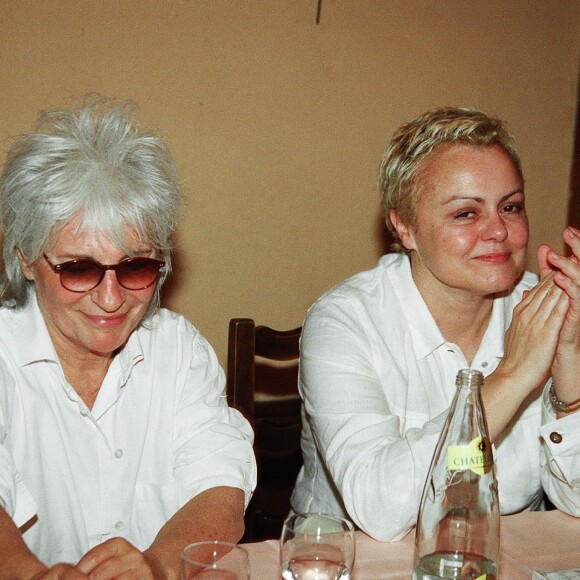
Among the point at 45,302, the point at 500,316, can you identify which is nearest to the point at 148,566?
the point at 45,302

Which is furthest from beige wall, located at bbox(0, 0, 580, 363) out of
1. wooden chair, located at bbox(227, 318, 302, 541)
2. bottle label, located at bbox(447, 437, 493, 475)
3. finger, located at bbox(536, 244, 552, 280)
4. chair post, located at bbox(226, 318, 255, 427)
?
bottle label, located at bbox(447, 437, 493, 475)

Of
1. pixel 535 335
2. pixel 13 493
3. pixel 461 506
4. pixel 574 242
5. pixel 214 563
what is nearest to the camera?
pixel 214 563

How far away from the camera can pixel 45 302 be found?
1.89 m

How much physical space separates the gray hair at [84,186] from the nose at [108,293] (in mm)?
82

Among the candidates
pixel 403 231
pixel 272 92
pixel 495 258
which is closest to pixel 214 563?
pixel 495 258

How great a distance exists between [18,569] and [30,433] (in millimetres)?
481

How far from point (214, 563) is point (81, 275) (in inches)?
32.9

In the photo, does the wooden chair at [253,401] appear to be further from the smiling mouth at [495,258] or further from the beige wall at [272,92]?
the beige wall at [272,92]

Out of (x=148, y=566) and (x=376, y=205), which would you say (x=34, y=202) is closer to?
(x=148, y=566)

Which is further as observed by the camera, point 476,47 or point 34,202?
point 476,47

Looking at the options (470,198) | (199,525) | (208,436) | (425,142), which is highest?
(425,142)

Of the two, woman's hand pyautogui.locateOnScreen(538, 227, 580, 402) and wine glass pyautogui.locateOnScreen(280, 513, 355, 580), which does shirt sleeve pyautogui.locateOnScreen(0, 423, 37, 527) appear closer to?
wine glass pyautogui.locateOnScreen(280, 513, 355, 580)

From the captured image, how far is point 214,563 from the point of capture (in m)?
1.17

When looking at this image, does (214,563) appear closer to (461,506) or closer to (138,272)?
(461,506)
